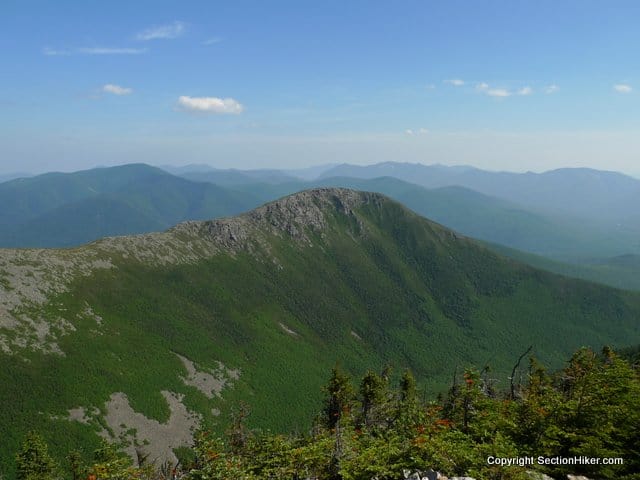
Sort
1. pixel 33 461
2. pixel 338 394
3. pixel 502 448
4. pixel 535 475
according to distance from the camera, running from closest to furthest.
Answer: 1. pixel 535 475
2. pixel 502 448
3. pixel 33 461
4. pixel 338 394

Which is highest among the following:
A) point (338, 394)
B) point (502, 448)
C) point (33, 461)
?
point (502, 448)

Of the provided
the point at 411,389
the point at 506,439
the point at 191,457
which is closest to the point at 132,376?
the point at 191,457

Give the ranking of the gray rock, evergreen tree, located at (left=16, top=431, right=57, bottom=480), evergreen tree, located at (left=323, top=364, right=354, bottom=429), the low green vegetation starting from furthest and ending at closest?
evergreen tree, located at (left=323, top=364, right=354, bottom=429)
evergreen tree, located at (left=16, top=431, right=57, bottom=480)
the low green vegetation
the gray rock

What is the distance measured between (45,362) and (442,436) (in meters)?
173

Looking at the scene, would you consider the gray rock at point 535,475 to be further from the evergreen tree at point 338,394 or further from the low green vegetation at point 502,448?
the evergreen tree at point 338,394

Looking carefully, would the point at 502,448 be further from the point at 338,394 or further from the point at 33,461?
the point at 33,461

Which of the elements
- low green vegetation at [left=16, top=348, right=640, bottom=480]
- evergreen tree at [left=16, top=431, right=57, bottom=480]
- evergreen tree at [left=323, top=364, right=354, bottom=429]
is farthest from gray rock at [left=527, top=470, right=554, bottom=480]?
evergreen tree at [left=16, top=431, right=57, bottom=480]

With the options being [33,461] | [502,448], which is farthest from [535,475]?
[33,461]

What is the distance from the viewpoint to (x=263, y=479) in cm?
3453

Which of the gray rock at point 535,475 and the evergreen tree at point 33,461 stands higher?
the gray rock at point 535,475

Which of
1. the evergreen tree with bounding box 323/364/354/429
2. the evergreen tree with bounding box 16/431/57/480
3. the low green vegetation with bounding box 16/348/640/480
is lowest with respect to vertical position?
the evergreen tree with bounding box 16/431/57/480

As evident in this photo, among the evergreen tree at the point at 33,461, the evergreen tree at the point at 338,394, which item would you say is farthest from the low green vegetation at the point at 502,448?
the evergreen tree at the point at 33,461

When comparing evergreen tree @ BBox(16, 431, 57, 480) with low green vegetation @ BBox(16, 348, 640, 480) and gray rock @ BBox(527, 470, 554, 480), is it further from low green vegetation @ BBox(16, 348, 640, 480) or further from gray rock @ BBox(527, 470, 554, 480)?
gray rock @ BBox(527, 470, 554, 480)

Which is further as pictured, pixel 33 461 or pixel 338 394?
pixel 338 394
